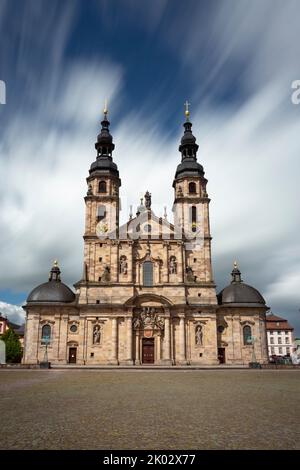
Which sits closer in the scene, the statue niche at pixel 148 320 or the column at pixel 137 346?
the column at pixel 137 346

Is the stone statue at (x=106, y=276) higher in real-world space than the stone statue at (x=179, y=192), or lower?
lower

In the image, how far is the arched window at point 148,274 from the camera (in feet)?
172

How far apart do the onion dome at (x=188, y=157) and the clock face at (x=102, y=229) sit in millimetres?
12849

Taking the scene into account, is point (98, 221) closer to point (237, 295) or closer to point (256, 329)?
point (237, 295)

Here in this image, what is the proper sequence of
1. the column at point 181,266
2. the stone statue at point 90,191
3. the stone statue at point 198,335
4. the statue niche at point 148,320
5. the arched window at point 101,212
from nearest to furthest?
the statue niche at point 148,320, the stone statue at point 198,335, the column at point 181,266, the arched window at point 101,212, the stone statue at point 90,191

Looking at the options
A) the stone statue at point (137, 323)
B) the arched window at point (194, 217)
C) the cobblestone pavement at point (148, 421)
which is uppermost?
the arched window at point (194, 217)

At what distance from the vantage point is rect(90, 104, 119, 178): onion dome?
2264 inches

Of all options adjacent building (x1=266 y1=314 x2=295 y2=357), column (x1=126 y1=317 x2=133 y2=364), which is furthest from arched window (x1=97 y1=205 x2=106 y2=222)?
adjacent building (x1=266 y1=314 x2=295 y2=357)

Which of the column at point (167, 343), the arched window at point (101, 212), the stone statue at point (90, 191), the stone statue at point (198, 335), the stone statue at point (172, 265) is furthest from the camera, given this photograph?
the stone statue at point (90, 191)

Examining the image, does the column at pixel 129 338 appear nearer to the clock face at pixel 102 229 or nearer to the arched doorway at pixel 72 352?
the arched doorway at pixel 72 352

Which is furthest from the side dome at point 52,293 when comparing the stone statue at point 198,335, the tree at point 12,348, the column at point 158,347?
the stone statue at point 198,335

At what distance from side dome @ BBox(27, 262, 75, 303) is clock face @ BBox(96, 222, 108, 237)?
8.45 meters

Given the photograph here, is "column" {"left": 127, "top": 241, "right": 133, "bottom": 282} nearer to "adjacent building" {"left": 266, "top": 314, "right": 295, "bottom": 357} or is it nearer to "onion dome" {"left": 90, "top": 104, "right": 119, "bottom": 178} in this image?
"onion dome" {"left": 90, "top": 104, "right": 119, "bottom": 178}
